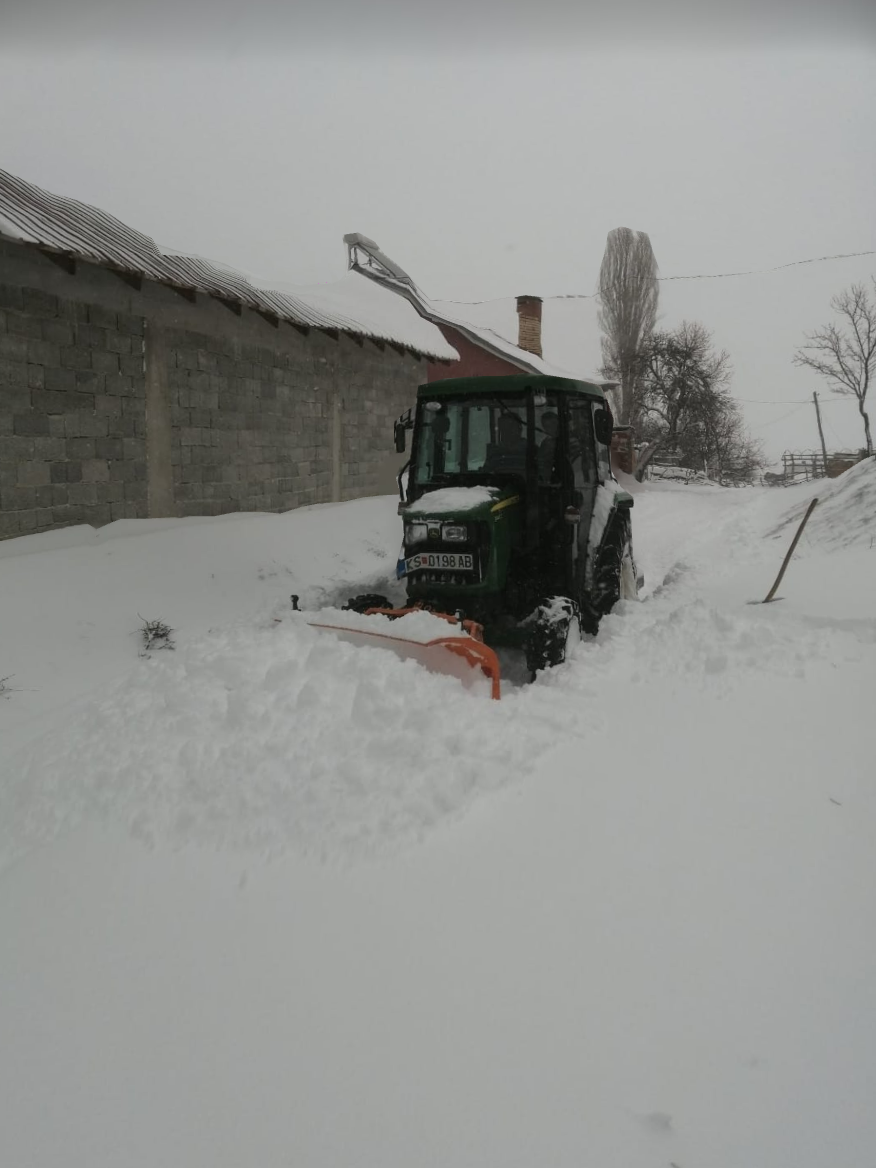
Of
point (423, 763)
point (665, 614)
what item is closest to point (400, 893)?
point (423, 763)

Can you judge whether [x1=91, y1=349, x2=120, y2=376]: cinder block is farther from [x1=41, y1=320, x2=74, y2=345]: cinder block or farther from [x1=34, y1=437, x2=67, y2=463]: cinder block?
[x1=34, y1=437, x2=67, y2=463]: cinder block

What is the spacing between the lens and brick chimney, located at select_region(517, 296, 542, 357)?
24.2m

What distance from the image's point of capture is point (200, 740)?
3.33 metres

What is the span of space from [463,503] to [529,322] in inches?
835

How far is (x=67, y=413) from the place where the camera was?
6.72 meters

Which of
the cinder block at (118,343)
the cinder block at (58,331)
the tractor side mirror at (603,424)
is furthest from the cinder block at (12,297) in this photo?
the tractor side mirror at (603,424)

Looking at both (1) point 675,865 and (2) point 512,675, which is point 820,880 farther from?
(2) point 512,675

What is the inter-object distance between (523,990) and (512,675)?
3.15 m

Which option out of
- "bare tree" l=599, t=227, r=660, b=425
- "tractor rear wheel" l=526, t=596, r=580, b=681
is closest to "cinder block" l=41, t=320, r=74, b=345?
"tractor rear wheel" l=526, t=596, r=580, b=681

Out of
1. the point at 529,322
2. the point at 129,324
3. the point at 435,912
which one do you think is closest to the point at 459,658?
the point at 435,912

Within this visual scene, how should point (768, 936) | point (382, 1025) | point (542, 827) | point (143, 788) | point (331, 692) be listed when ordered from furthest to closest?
point (331, 692)
point (143, 788)
point (542, 827)
point (768, 936)
point (382, 1025)

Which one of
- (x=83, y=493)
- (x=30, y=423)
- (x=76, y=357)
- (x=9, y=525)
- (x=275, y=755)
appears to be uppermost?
(x=76, y=357)

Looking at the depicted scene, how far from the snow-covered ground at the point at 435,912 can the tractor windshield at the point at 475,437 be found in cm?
163

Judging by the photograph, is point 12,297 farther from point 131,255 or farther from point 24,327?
point 131,255
